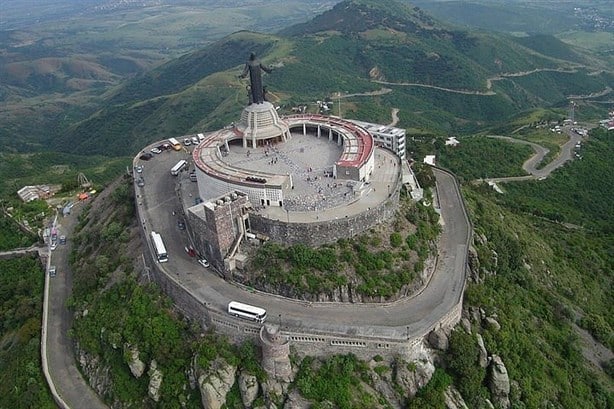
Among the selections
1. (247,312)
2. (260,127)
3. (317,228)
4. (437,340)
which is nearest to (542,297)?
(437,340)

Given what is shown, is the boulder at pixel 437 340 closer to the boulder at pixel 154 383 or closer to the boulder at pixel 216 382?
the boulder at pixel 216 382

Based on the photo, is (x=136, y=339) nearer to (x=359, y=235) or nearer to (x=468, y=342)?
(x=359, y=235)

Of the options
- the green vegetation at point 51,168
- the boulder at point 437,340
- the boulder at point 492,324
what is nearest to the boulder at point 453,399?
the boulder at point 437,340

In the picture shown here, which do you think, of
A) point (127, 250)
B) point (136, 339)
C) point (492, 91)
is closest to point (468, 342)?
point (136, 339)

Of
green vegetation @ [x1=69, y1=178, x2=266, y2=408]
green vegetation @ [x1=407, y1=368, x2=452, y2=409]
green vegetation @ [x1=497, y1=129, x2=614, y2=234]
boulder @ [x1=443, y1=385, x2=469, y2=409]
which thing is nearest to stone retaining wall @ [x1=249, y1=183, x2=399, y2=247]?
green vegetation @ [x1=69, y1=178, x2=266, y2=408]

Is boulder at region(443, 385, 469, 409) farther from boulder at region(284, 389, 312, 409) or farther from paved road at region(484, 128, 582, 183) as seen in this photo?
paved road at region(484, 128, 582, 183)
